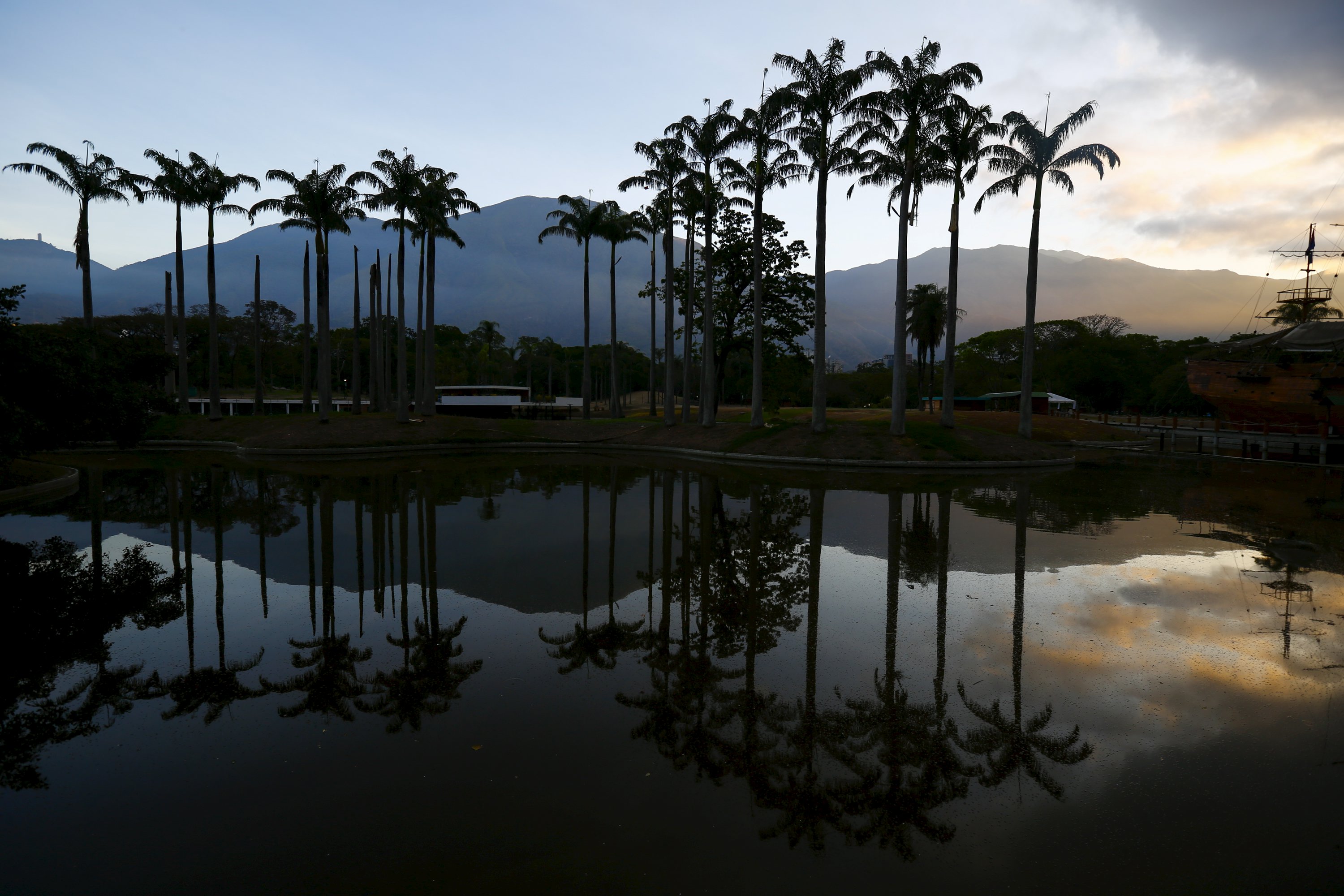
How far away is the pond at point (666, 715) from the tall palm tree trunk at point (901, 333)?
58.8 ft

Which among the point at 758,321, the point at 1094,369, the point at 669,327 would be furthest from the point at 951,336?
the point at 1094,369

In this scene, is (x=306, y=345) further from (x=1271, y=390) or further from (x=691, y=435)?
(x=1271, y=390)

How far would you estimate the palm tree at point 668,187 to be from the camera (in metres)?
37.2

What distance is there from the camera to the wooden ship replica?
35812mm

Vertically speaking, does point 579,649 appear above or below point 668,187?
below

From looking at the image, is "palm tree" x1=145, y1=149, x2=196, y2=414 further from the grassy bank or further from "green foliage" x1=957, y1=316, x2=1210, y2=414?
"green foliage" x1=957, y1=316, x2=1210, y2=414

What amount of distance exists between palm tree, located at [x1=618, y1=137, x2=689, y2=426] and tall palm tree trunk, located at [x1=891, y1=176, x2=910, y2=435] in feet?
41.5

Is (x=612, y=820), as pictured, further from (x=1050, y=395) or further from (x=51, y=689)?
(x=1050, y=395)

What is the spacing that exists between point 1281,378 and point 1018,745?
47813mm

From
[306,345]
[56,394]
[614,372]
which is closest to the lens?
[56,394]

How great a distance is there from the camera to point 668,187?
1500 inches

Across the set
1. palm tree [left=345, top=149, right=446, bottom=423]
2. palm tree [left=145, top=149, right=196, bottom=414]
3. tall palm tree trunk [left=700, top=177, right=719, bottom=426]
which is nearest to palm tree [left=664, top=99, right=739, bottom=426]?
tall palm tree trunk [left=700, top=177, right=719, bottom=426]

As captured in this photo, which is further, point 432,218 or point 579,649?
point 432,218

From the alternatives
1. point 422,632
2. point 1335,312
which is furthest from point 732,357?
point 422,632
